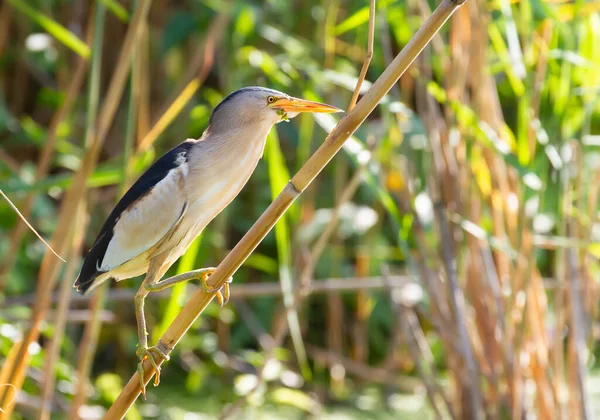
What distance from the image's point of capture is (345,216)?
2.62 m

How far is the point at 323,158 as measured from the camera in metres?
1.06

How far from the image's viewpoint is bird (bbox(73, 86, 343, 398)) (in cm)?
127

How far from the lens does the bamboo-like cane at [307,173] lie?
1009 mm

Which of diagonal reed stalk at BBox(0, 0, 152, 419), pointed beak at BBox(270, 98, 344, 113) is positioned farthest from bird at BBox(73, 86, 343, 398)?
diagonal reed stalk at BBox(0, 0, 152, 419)

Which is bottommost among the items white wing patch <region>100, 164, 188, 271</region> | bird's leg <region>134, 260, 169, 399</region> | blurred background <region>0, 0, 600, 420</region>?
bird's leg <region>134, 260, 169, 399</region>

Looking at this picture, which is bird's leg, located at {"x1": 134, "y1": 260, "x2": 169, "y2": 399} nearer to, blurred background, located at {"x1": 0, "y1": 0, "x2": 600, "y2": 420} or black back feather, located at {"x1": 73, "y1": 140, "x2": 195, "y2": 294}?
black back feather, located at {"x1": 73, "y1": 140, "x2": 195, "y2": 294}

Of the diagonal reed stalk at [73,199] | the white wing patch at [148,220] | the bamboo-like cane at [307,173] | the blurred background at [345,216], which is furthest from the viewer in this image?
the blurred background at [345,216]

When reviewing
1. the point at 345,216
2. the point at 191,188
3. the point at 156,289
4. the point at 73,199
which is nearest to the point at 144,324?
the point at 156,289

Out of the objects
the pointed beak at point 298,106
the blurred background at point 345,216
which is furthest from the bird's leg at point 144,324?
the pointed beak at point 298,106

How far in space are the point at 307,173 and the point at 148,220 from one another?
365 mm

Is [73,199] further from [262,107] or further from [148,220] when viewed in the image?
[262,107]

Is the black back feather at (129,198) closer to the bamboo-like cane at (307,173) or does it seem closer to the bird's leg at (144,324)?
the bird's leg at (144,324)

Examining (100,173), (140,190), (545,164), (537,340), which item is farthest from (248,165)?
(537,340)

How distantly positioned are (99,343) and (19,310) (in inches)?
25.5
